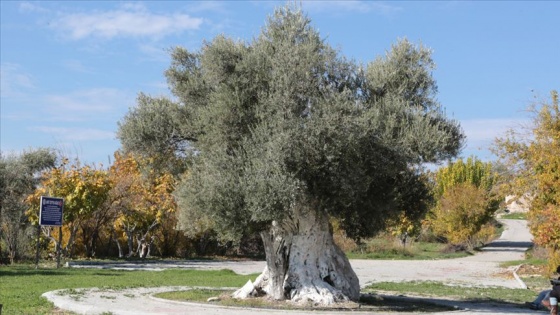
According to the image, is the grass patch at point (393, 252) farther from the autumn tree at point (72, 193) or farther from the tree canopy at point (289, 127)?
the tree canopy at point (289, 127)

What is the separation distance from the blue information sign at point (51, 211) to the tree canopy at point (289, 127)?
539 inches

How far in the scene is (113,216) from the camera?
40750mm

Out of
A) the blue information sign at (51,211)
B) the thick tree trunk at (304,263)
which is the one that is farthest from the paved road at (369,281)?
the blue information sign at (51,211)

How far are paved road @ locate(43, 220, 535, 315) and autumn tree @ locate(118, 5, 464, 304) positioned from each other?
2.24 m

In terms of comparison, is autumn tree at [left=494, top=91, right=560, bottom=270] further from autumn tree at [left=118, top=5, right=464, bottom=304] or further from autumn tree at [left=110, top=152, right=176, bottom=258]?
autumn tree at [left=110, top=152, right=176, bottom=258]

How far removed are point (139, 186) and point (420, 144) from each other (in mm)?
27426

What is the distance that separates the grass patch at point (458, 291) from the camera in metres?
21.9

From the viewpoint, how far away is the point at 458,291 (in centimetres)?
2406

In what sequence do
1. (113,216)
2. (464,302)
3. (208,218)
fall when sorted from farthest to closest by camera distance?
(113,216), (464,302), (208,218)

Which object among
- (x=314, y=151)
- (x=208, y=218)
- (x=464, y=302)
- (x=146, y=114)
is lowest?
(x=464, y=302)

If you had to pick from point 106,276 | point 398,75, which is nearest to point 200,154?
point 398,75

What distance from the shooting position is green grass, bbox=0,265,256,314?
16281 mm

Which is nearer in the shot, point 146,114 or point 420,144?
point 420,144

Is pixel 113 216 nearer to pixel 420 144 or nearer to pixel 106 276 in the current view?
pixel 106 276
